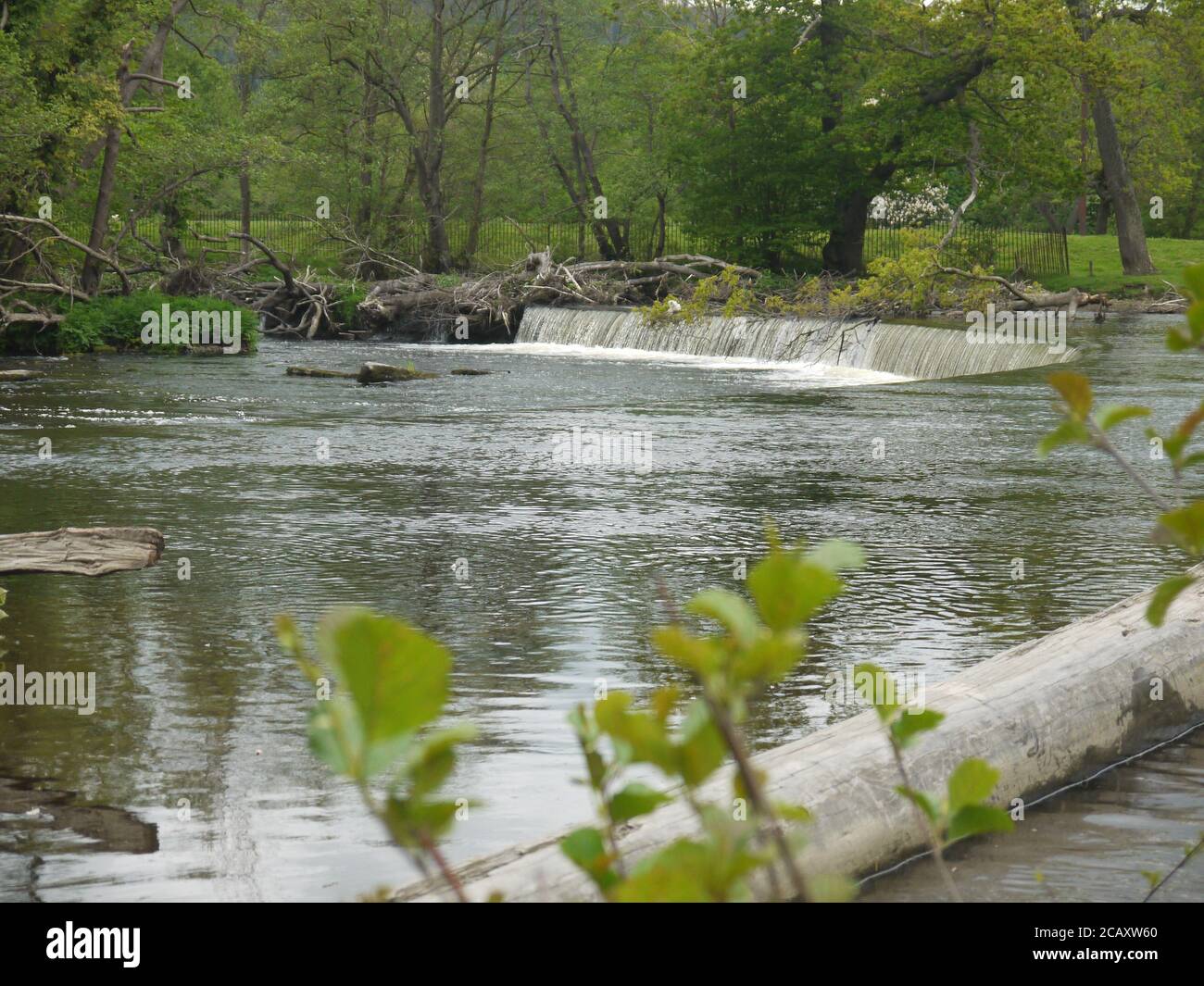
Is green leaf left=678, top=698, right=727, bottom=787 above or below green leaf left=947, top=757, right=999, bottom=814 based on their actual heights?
above

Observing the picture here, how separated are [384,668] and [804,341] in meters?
27.0

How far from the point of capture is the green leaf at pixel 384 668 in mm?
1037

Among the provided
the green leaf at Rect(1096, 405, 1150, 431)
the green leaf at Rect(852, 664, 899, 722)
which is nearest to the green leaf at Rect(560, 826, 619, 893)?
the green leaf at Rect(852, 664, 899, 722)

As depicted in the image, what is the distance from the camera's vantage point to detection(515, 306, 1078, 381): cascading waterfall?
2417 centimetres

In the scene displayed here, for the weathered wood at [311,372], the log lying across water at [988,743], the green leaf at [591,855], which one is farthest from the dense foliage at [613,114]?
the green leaf at [591,855]

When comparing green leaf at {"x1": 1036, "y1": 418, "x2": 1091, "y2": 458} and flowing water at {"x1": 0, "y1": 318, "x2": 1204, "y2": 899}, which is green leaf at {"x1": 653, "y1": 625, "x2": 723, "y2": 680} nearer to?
flowing water at {"x1": 0, "y1": 318, "x2": 1204, "y2": 899}

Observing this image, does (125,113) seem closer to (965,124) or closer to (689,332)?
(689,332)

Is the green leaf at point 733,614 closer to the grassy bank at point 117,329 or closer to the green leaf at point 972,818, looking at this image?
the green leaf at point 972,818

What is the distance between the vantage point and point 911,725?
1.90 meters

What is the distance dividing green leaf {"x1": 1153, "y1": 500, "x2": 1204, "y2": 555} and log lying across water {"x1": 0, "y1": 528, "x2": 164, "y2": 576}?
660 centimetres

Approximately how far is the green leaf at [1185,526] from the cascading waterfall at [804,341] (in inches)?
866

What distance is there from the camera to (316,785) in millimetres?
5188
